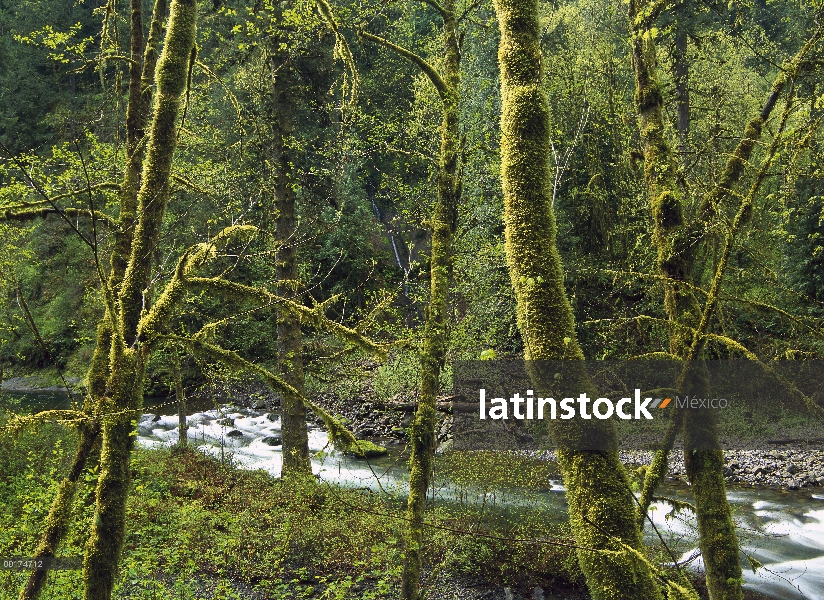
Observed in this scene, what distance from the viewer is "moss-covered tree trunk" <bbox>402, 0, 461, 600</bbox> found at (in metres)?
6.57

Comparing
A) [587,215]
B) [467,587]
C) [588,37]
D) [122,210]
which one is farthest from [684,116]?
[122,210]

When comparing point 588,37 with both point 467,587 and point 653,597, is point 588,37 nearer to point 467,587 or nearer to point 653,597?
point 467,587

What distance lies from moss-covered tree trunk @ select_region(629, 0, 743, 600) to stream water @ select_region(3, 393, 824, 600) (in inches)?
100

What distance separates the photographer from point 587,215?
21031 millimetres

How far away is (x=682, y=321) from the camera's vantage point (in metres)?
4.05

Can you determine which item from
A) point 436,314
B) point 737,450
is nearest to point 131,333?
point 436,314

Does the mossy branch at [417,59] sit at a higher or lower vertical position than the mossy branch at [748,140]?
higher

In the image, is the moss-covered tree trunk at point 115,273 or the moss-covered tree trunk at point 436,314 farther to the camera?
the moss-covered tree trunk at point 436,314

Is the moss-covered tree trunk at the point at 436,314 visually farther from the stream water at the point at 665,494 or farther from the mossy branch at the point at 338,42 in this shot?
the mossy branch at the point at 338,42

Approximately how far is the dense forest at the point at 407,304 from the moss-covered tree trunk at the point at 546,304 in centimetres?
1

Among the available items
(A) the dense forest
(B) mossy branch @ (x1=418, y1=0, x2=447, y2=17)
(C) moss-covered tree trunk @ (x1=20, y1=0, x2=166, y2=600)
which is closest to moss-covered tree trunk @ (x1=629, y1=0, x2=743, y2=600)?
(A) the dense forest

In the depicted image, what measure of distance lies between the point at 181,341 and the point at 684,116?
1806 cm

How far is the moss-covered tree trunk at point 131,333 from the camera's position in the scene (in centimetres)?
334

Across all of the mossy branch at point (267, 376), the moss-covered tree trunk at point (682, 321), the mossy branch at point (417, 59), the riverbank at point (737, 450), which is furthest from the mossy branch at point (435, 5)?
the riverbank at point (737, 450)
